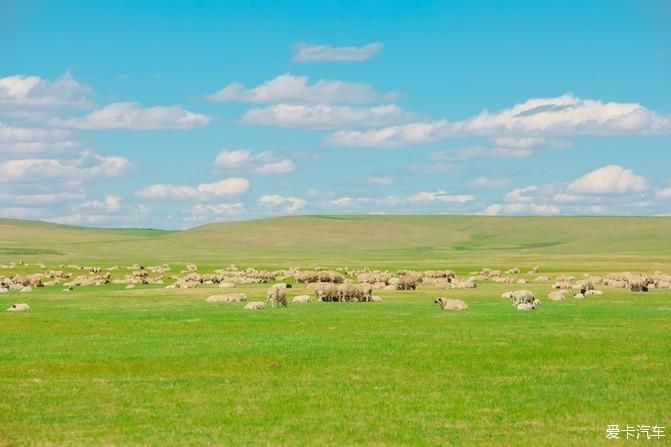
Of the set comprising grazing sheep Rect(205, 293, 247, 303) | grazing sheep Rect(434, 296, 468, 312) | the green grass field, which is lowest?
the green grass field

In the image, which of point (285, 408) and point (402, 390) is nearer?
point (285, 408)

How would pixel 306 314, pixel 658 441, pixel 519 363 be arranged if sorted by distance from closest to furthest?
pixel 658 441
pixel 519 363
pixel 306 314

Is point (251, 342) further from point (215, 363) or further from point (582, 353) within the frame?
point (582, 353)

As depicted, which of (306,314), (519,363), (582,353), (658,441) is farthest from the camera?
(306,314)

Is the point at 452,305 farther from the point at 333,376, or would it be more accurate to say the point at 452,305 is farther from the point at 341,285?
the point at 333,376

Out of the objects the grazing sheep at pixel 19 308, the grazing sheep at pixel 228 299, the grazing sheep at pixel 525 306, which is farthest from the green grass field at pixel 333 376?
the grazing sheep at pixel 228 299

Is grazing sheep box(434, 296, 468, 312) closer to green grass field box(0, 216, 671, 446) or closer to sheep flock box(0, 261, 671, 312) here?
sheep flock box(0, 261, 671, 312)

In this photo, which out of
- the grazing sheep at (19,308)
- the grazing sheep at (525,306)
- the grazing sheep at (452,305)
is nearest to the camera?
the grazing sheep at (525,306)

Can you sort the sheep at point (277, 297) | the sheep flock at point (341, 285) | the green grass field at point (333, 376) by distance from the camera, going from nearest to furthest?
the green grass field at point (333, 376), the sheep at point (277, 297), the sheep flock at point (341, 285)

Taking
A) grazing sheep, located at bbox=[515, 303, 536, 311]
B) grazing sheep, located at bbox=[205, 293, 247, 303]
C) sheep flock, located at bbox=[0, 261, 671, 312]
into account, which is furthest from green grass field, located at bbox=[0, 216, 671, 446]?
grazing sheep, located at bbox=[205, 293, 247, 303]

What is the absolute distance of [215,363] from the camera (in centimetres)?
2550

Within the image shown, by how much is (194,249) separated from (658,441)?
173 m

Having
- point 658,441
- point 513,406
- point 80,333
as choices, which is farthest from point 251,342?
point 658,441

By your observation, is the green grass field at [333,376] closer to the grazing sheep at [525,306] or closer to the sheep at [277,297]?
the grazing sheep at [525,306]
